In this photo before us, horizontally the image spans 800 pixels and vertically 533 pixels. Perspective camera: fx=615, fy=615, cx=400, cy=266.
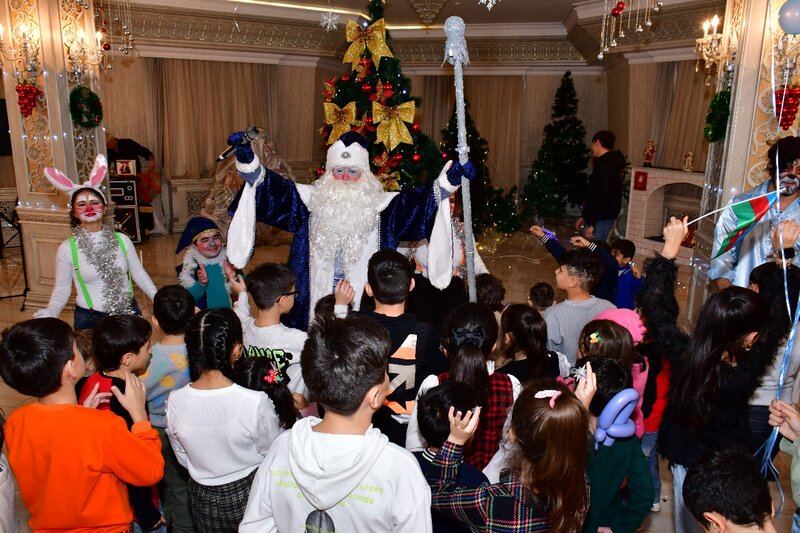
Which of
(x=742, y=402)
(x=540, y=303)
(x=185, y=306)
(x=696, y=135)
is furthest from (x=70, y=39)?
(x=696, y=135)

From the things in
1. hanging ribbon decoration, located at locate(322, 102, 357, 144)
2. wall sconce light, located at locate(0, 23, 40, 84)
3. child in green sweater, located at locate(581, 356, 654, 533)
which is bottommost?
child in green sweater, located at locate(581, 356, 654, 533)

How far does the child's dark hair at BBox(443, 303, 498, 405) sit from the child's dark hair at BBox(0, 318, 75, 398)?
1.26 meters

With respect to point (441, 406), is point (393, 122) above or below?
above

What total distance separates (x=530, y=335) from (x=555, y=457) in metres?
0.92

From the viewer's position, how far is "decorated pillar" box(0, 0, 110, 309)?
6008 mm

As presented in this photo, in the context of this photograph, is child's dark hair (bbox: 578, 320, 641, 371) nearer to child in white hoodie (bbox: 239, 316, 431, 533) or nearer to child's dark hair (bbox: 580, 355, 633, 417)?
child's dark hair (bbox: 580, 355, 633, 417)

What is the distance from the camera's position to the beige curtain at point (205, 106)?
10656 millimetres

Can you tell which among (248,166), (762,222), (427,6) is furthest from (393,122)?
(762,222)

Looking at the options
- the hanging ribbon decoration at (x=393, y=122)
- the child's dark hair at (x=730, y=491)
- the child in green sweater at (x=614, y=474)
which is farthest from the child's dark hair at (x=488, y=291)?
the hanging ribbon decoration at (x=393, y=122)

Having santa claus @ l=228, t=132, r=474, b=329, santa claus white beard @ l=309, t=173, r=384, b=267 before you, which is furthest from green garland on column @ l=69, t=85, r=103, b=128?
santa claus white beard @ l=309, t=173, r=384, b=267

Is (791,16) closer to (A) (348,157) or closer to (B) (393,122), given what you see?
(A) (348,157)

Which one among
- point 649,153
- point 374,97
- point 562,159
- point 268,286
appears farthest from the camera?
point 562,159

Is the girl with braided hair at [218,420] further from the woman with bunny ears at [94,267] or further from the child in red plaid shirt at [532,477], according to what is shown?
the woman with bunny ears at [94,267]

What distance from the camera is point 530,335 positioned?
252cm
